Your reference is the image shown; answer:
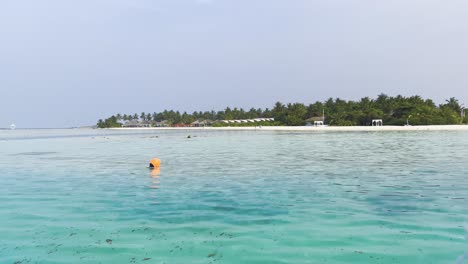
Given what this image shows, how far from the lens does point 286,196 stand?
12961 millimetres

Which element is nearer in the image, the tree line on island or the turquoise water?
the turquoise water

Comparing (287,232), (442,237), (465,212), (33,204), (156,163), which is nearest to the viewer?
(442,237)

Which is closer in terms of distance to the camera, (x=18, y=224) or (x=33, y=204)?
(x=18, y=224)

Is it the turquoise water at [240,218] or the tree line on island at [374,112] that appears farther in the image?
the tree line on island at [374,112]

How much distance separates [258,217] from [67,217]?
524cm

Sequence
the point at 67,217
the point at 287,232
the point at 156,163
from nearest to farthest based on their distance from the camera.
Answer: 1. the point at 287,232
2. the point at 67,217
3. the point at 156,163

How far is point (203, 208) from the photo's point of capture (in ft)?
37.5

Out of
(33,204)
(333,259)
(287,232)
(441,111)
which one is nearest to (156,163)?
(33,204)

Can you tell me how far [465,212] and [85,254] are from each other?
9.20 meters

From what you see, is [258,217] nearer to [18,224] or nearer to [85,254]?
[85,254]

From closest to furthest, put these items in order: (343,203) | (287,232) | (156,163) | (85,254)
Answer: (85,254), (287,232), (343,203), (156,163)

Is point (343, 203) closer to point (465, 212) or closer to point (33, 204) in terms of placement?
point (465, 212)

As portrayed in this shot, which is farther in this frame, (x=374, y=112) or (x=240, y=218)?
(x=374, y=112)

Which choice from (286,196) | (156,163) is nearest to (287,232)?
(286,196)
